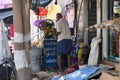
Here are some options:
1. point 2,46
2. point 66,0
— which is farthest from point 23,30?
point 66,0

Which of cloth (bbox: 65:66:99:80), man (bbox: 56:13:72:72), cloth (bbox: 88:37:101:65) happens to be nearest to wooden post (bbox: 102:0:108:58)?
cloth (bbox: 88:37:101:65)

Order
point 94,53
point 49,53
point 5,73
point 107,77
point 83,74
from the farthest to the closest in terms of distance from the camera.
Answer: point 49,53 → point 94,53 → point 5,73 → point 83,74 → point 107,77

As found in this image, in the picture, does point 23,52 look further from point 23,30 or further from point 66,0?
point 66,0

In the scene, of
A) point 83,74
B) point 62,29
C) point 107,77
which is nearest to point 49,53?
point 62,29

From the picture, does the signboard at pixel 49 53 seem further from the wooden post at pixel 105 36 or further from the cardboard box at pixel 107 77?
the cardboard box at pixel 107 77

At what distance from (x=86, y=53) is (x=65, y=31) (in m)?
1.01

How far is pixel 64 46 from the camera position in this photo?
9.66m

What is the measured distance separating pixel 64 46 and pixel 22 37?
188 inches

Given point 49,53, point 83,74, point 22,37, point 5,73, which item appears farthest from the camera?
point 49,53

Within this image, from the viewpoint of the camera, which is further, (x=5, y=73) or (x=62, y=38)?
(x=62, y=38)

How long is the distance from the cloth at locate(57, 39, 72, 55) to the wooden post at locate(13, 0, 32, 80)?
4.58 m

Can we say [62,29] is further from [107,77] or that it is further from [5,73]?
[107,77]

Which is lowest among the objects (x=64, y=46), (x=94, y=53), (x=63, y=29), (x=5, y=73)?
(x=5, y=73)

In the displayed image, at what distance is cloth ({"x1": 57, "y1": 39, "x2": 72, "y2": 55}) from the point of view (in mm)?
9672
